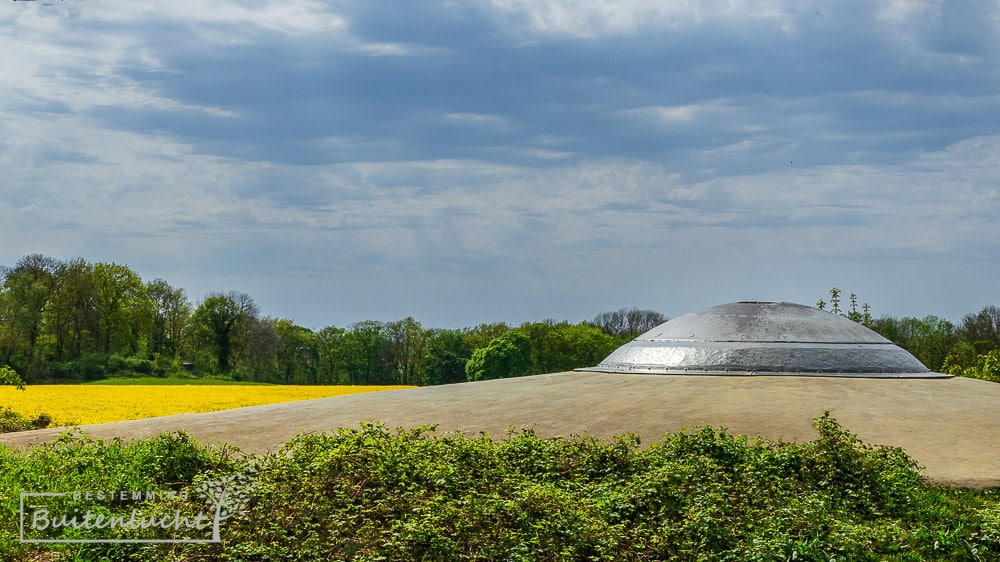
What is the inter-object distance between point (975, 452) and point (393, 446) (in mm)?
9398

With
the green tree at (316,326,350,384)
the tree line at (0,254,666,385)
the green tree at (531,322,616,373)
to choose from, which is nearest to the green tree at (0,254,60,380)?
the tree line at (0,254,666,385)

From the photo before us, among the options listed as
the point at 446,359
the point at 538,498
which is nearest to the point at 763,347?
the point at 538,498

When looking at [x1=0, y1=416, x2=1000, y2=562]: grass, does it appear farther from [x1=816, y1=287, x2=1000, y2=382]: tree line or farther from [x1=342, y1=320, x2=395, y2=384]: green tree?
[x1=342, y1=320, x2=395, y2=384]: green tree

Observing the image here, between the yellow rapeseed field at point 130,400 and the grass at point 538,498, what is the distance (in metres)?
10.3

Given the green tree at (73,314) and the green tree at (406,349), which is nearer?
the green tree at (73,314)

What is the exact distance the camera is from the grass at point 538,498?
9852 mm

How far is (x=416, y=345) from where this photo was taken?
59969 millimetres

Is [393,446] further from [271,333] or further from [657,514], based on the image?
[271,333]

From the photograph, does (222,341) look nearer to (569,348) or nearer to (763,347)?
(569,348)

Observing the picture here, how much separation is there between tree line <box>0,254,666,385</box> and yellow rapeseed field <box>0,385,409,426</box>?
37.7 feet

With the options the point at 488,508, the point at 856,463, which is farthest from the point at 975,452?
the point at 488,508

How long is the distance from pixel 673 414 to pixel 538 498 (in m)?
6.09

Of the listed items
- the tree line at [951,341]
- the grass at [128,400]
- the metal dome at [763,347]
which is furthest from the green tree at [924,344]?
the grass at [128,400]

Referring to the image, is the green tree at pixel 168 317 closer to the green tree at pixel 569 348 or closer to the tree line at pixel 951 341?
the green tree at pixel 569 348
